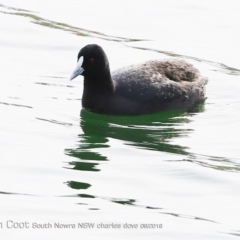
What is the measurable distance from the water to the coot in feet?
0.55

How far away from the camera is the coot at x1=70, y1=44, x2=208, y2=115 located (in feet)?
43.5

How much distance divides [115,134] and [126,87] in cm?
110

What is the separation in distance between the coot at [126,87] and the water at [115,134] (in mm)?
169

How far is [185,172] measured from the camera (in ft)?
35.8

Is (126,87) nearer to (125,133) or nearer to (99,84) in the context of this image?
(99,84)

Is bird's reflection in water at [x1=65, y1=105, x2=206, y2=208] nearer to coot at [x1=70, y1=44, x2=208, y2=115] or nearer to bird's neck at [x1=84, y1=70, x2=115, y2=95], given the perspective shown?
coot at [x1=70, y1=44, x2=208, y2=115]

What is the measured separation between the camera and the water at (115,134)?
955 cm

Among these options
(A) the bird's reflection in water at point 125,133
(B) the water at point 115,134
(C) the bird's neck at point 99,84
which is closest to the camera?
(B) the water at point 115,134

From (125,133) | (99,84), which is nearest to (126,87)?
(99,84)

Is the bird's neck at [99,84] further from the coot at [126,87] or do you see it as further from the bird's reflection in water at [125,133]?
the bird's reflection in water at [125,133]

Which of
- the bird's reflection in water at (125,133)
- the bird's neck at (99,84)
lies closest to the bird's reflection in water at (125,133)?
the bird's reflection in water at (125,133)

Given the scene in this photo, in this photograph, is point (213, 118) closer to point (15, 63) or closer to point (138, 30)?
point (15, 63)

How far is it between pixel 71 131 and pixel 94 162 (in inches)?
55.4

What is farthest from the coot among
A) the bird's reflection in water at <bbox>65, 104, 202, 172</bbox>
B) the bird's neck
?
the bird's reflection in water at <bbox>65, 104, 202, 172</bbox>
